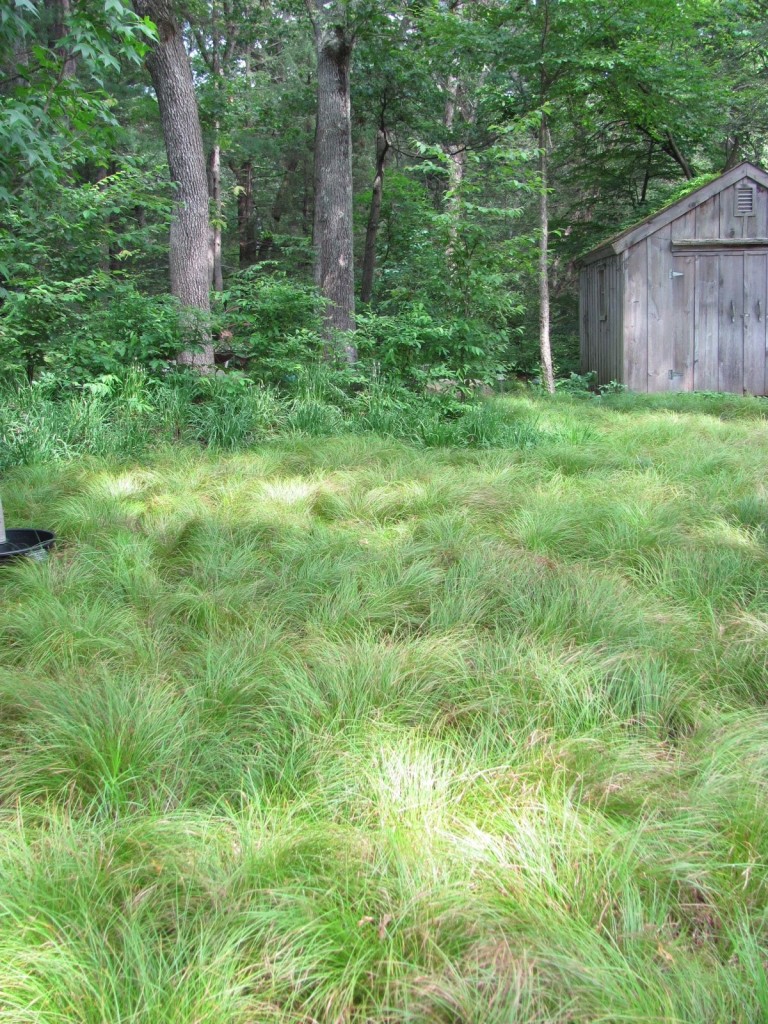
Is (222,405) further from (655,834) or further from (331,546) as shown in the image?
(655,834)

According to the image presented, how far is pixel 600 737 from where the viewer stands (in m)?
2.02

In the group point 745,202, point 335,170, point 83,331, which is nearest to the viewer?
point 83,331

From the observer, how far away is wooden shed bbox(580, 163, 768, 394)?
36.8 ft

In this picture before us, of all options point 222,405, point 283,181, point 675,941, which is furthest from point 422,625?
point 283,181

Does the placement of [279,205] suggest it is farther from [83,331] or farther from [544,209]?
[83,331]

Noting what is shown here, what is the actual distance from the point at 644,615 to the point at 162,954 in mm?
1990

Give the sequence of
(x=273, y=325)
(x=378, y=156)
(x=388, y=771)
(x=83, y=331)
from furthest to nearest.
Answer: (x=378, y=156) < (x=273, y=325) < (x=83, y=331) < (x=388, y=771)

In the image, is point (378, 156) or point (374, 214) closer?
point (378, 156)

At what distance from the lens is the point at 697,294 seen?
11.5 m

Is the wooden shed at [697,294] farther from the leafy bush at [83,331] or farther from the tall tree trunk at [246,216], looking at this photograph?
the tall tree trunk at [246,216]

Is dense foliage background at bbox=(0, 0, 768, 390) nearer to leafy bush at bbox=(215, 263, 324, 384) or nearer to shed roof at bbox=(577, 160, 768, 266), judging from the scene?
leafy bush at bbox=(215, 263, 324, 384)

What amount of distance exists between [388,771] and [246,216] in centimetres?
2106

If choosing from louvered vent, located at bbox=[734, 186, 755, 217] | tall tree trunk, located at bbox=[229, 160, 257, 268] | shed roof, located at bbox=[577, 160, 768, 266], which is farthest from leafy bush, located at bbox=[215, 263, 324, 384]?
tall tree trunk, located at bbox=[229, 160, 257, 268]

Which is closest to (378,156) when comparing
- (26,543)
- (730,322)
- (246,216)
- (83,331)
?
(246,216)
